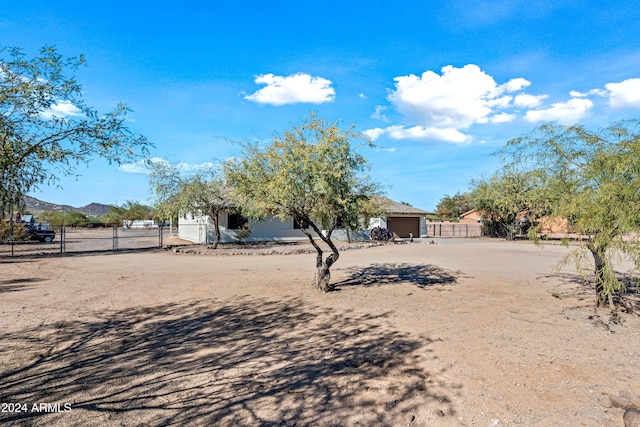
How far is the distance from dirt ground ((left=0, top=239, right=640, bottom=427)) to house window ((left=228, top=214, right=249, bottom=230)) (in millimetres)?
14681

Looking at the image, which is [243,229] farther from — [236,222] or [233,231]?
[236,222]

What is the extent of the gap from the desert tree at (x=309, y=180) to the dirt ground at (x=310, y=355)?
2.00 m

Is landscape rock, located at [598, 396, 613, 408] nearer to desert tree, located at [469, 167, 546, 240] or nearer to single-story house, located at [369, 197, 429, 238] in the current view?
desert tree, located at [469, 167, 546, 240]

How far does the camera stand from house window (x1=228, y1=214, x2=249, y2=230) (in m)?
24.5

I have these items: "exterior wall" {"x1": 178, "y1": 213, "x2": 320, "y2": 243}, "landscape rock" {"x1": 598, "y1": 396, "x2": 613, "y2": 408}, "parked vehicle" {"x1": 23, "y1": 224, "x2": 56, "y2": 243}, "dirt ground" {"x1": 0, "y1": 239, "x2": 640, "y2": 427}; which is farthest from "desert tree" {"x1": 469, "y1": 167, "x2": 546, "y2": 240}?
"parked vehicle" {"x1": 23, "y1": 224, "x2": 56, "y2": 243}

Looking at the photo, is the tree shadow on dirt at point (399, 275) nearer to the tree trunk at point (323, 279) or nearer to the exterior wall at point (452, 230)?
the tree trunk at point (323, 279)

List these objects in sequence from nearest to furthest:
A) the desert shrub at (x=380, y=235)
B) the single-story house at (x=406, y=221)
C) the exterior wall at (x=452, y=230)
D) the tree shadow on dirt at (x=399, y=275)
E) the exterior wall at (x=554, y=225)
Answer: the exterior wall at (x=554, y=225)
the tree shadow on dirt at (x=399, y=275)
the desert shrub at (x=380, y=235)
the single-story house at (x=406, y=221)
the exterior wall at (x=452, y=230)

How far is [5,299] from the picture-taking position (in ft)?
25.9

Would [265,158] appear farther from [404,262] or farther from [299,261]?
[404,262]

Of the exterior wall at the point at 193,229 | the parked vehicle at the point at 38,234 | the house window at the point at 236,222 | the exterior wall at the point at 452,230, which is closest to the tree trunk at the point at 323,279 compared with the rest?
the exterior wall at the point at 193,229

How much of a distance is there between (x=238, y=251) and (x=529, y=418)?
54.4 ft

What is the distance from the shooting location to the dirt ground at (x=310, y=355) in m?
3.53

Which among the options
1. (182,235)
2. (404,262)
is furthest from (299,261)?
(182,235)

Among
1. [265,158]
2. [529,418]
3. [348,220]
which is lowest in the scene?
[529,418]
